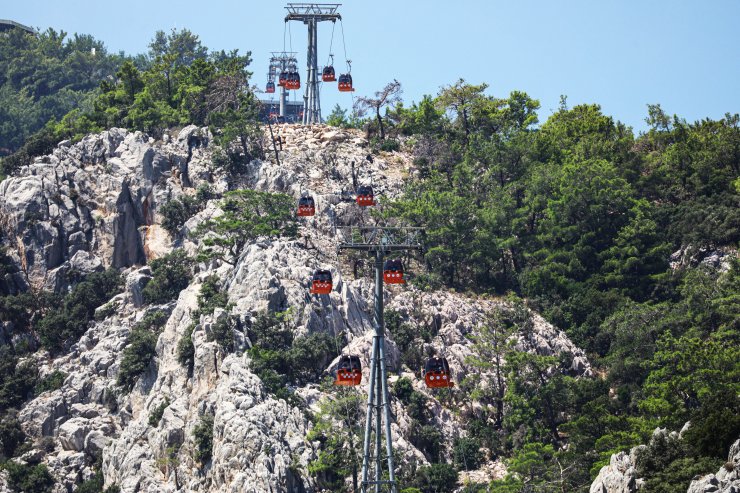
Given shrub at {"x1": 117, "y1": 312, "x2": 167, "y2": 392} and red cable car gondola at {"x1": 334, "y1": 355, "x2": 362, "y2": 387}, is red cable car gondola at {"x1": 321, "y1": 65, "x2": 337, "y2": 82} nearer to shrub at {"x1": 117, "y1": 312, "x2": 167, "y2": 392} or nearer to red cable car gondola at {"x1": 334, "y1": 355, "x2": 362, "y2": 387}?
shrub at {"x1": 117, "y1": 312, "x2": 167, "y2": 392}

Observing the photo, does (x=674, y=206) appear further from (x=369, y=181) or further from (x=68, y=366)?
(x=68, y=366)

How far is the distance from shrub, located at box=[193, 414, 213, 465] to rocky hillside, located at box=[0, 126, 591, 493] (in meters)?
0.13

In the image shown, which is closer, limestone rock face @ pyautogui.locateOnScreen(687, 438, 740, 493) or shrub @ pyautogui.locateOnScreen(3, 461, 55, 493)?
limestone rock face @ pyautogui.locateOnScreen(687, 438, 740, 493)

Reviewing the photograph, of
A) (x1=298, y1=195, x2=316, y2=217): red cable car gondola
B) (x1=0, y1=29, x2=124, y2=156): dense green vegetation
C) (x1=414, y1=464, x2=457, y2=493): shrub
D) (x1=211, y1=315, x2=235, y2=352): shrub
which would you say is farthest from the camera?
(x1=0, y1=29, x2=124, y2=156): dense green vegetation

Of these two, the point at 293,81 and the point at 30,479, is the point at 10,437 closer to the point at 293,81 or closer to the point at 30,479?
the point at 30,479

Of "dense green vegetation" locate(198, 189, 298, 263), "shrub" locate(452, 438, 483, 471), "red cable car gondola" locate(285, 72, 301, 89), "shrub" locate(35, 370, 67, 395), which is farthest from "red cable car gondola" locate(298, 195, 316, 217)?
"shrub" locate(35, 370, 67, 395)

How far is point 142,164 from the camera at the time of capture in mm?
109312

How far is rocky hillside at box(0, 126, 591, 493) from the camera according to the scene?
279ft

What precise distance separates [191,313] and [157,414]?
26.1 feet

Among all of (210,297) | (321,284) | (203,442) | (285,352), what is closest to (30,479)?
(203,442)

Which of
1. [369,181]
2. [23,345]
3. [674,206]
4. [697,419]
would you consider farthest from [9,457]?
[674,206]

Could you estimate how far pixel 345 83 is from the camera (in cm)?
10888

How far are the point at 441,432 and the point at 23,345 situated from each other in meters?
31.4

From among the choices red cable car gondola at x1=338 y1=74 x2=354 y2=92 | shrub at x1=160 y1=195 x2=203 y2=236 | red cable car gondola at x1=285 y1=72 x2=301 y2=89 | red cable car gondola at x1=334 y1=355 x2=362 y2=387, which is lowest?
red cable car gondola at x1=334 y1=355 x2=362 y2=387
